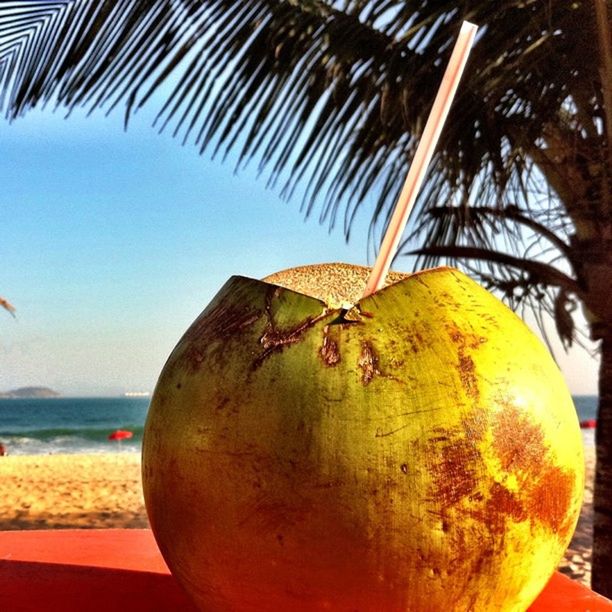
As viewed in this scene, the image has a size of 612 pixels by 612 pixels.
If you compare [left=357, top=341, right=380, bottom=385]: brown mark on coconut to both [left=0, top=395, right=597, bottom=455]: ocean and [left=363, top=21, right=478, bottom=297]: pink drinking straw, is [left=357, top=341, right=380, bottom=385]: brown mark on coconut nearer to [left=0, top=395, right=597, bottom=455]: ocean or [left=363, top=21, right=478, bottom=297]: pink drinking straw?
[left=363, top=21, right=478, bottom=297]: pink drinking straw

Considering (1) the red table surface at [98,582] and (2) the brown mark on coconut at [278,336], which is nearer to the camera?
(2) the brown mark on coconut at [278,336]

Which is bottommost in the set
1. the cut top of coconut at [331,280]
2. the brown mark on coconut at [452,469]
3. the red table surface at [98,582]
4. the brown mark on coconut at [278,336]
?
the red table surface at [98,582]

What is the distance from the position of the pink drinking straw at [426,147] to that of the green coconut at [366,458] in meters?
0.05

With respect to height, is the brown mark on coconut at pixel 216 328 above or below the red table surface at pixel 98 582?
above

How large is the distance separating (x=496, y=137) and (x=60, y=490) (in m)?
8.63

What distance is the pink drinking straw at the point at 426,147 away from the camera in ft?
→ 2.68

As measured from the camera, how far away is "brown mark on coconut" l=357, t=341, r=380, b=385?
724mm

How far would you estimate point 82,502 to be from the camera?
8.93m

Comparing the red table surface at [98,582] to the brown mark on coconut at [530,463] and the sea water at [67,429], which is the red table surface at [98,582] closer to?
the brown mark on coconut at [530,463]

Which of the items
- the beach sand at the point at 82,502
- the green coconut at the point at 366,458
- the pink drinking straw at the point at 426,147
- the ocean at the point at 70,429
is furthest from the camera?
the ocean at the point at 70,429

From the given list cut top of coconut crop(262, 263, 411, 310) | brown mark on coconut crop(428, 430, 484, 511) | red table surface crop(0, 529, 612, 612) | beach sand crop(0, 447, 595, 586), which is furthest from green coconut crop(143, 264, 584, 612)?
beach sand crop(0, 447, 595, 586)

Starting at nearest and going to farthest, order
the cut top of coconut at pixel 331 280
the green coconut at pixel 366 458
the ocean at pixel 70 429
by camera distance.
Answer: the green coconut at pixel 366 458, the cut top of coconut at pixel 331 280, the ocean at pixel 70 429

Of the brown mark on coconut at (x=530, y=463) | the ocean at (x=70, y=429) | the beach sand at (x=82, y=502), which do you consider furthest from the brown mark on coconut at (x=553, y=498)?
the ocean at (x=70, y=429)

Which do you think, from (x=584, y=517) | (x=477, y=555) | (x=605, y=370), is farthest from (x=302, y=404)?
(x=584, y=517)
